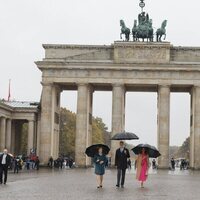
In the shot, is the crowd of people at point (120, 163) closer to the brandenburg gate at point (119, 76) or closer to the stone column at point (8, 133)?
the brandenburg gate at point (119, 76)

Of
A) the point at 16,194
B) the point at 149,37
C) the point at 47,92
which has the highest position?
the point at 149,37

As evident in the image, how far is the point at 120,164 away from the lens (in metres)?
33.1

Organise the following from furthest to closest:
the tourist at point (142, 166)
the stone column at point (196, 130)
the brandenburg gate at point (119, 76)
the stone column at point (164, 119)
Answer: the stone column at point (164, 119), the brandenburg gate at point (119, 76), the stone column at point (196, 130), the tourist at point (142, 166)

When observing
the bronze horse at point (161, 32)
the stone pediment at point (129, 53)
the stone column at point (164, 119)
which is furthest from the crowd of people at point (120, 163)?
the bronze horse at point (161, 32)

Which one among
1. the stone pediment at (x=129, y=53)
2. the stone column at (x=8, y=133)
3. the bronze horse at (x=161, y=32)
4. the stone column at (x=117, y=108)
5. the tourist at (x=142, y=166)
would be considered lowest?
the tourist at (x=142, y=166)

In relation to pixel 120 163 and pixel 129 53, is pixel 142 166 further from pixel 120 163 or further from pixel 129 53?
pixel 129 53

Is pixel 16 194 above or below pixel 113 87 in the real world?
below

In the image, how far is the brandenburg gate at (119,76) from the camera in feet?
293

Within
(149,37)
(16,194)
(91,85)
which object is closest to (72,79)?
(91,85)

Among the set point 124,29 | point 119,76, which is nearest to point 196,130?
point 119,76

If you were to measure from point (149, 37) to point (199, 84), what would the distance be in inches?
388

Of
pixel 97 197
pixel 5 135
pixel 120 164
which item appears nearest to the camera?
pixel 97 197

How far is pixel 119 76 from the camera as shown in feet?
295

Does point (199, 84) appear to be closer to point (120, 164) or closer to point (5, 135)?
point (5, 135)
